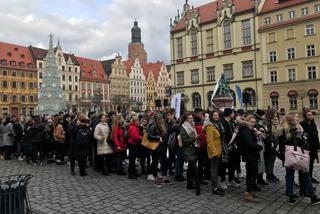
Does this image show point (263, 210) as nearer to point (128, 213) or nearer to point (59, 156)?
point (128, 213)

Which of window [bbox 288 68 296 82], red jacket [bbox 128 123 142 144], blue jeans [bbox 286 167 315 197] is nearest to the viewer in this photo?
blue jeans [bbox 286 167 315 197]

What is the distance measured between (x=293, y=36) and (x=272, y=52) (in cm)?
347

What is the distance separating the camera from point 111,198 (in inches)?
264

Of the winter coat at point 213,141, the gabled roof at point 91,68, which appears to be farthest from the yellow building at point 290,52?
the gabled roof at point 91,68

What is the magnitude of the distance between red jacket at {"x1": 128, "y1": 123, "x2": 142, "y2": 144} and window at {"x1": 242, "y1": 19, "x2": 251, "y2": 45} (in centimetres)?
4130

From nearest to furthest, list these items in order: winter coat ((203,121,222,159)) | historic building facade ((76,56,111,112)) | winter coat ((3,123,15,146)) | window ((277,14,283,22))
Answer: winter coat ((203,121,222,159))
winter coat ((3,123,15,146))
window ((277,14,283,22))
historic building facade ((76,56,111,112))

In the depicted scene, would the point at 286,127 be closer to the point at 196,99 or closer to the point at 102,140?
the point at 102,140

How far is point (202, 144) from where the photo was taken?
297 inches

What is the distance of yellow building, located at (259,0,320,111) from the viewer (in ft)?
132

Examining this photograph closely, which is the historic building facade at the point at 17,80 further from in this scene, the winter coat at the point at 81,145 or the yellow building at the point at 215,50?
the winter coat at the point at 81,145

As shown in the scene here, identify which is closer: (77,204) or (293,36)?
(77,204)

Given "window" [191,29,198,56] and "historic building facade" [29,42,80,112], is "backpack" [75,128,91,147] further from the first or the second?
"historic building facade" [29,42,80,112]

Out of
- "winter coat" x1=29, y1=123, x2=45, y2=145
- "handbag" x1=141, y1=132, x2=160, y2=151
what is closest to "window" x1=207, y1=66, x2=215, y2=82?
"winter coat" x1=29, y1=123, x2=45, y2=145

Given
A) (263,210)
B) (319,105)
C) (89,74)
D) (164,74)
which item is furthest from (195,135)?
(164,74)
